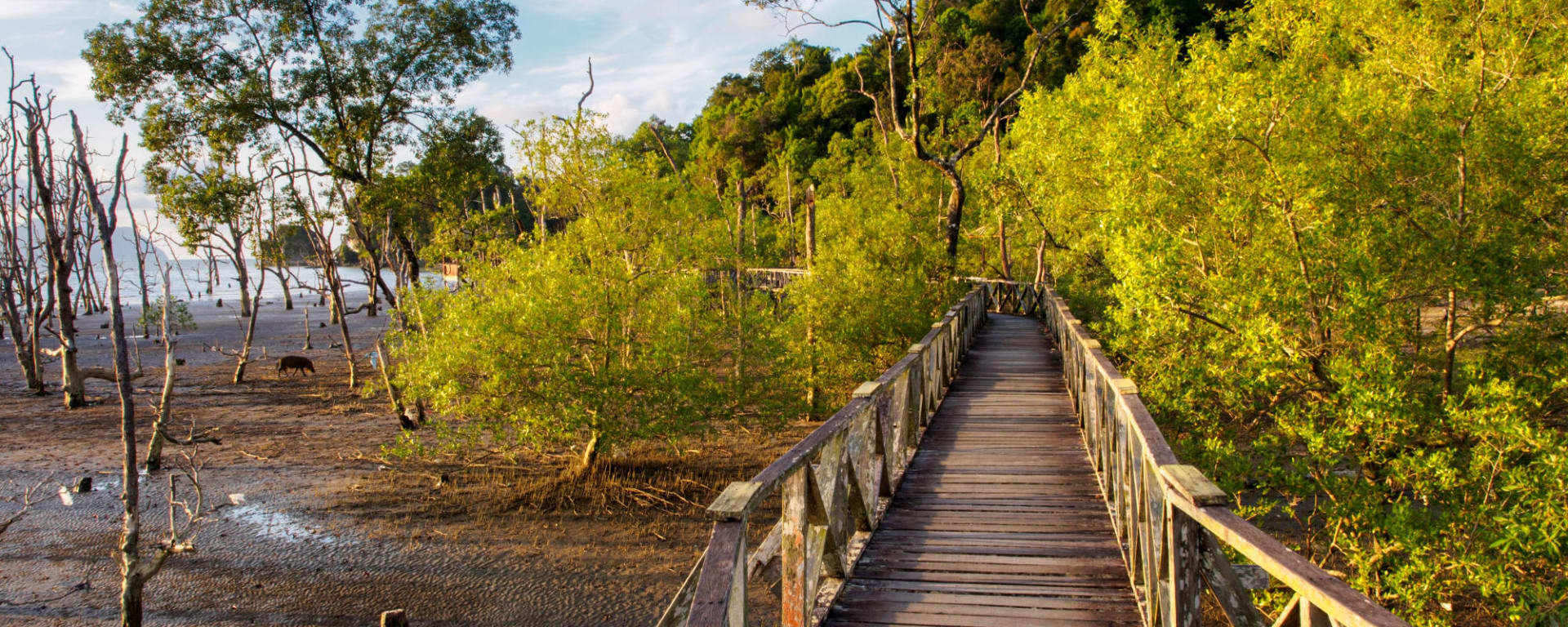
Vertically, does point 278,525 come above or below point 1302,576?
below

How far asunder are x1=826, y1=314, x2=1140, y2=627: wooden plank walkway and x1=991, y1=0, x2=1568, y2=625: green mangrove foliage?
1.54m

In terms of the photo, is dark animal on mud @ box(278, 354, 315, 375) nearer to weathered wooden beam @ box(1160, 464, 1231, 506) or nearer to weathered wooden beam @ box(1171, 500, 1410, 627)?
weathered wooden beam @ box(1160, 464, 1231, 506)

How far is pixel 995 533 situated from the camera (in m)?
4.96

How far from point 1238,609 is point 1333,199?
18.8ft

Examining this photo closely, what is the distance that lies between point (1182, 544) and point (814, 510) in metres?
1.58

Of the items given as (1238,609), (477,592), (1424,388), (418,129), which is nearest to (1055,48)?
(418,129)

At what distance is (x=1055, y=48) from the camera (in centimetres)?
3991

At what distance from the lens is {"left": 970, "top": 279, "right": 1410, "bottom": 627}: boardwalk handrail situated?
207 cm

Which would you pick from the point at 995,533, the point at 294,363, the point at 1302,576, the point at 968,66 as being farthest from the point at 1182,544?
the point at 968,66

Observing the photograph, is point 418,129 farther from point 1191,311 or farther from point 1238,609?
point 1238,609

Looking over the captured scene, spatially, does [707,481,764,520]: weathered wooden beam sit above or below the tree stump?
above

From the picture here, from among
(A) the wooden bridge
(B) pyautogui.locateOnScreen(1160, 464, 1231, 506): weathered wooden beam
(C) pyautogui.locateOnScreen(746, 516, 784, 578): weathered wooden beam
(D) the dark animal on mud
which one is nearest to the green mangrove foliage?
(A) the wooden bridge

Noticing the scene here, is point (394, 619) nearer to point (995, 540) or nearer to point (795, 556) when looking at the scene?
point (795, 556)

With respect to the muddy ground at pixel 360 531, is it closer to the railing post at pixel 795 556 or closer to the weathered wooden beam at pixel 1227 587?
the railing post at pixel 795 556
